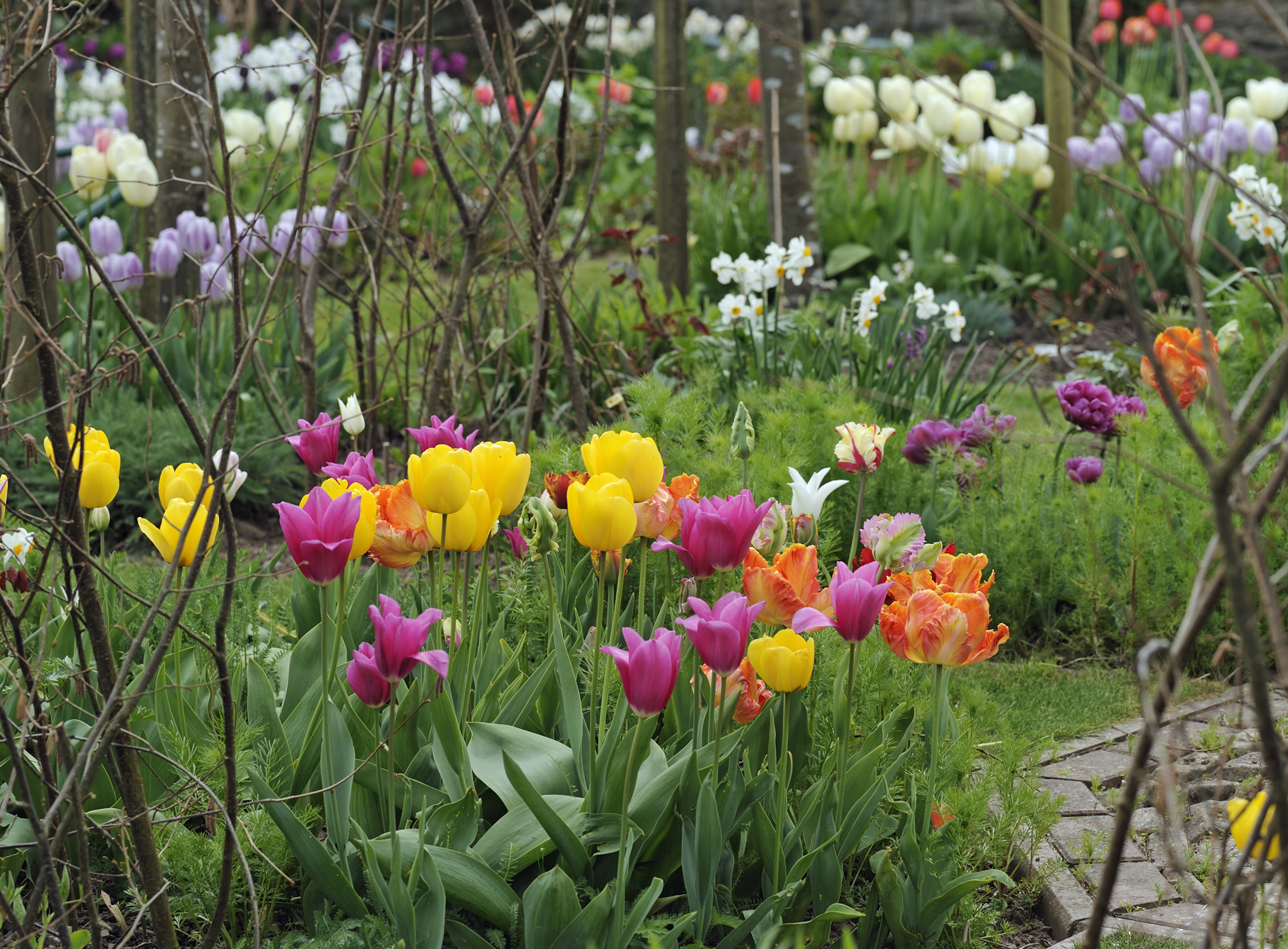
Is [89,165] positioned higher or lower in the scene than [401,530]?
higher

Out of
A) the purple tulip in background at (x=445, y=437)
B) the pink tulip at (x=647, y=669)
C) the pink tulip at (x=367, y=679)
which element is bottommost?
the pink tulip at (x=367, y=679)

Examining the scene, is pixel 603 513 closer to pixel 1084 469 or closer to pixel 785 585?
pixel 785 585

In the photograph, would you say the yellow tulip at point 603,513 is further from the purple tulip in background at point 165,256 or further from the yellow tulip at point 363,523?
the purple tulip in background at point 165,256

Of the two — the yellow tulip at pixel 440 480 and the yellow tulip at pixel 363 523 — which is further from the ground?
the yellow tulip at pixel 440 480

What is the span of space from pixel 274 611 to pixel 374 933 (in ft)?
4.14

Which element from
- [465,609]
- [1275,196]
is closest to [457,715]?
[465,609]

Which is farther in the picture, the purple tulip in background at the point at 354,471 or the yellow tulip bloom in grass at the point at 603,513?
the purple tulip in background at the point at 354,471

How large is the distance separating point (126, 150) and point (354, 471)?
12.2 feet

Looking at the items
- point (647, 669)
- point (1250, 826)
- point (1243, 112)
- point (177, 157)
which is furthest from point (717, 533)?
point (1243, 112)

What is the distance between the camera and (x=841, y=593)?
1500 mm

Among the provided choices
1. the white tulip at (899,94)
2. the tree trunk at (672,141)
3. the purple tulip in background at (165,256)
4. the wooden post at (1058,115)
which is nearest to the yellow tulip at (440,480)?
the purple tulip in background at (165,256)

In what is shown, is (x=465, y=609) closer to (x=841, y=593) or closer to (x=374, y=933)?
(x=374, y=933)

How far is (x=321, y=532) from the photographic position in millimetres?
1493

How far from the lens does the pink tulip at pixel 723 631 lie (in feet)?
4.55
